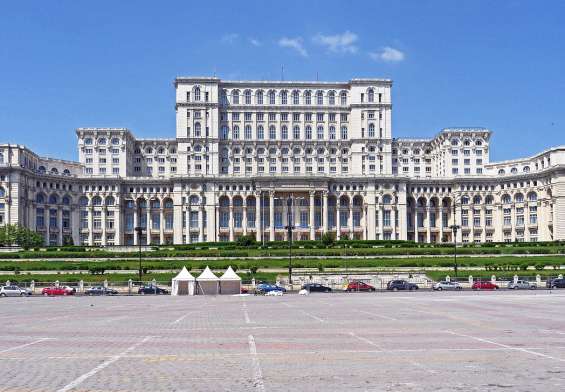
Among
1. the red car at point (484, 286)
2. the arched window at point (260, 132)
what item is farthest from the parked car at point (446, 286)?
the arched window at point (260, 132)

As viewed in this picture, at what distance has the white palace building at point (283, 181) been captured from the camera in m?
147

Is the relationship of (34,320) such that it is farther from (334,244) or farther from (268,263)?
(334,244)

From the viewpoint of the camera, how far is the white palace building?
14738 cm

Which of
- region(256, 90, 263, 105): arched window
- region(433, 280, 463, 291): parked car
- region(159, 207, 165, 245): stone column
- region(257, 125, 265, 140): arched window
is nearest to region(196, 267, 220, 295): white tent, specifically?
region(433, 280, 463, 291): parked car

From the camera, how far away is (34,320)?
32.4m

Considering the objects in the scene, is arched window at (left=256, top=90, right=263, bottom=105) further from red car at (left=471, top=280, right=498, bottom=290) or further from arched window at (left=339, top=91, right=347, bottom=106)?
red car at (left=471, top=280, right=498, bottom=290)

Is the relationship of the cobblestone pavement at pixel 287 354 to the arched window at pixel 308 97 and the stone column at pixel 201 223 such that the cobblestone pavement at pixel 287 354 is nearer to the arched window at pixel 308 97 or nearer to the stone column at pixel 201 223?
the stone column at pixel 201 223

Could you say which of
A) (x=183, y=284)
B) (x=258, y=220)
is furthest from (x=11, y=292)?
(x=258, y=220)

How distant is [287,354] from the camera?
19.0m

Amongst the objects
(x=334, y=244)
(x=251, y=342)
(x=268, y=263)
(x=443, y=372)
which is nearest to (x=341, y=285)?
(x=268, y=263)

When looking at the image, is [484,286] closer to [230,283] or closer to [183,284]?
[230,283]

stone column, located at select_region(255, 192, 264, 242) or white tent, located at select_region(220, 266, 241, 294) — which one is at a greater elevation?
stone column, located at select_region(255, 192, 264, 242)

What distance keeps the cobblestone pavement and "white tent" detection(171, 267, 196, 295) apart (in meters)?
34.2

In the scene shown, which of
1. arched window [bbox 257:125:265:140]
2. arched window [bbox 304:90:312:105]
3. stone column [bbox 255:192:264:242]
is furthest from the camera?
arched window [bbox 304:90:312:105]
